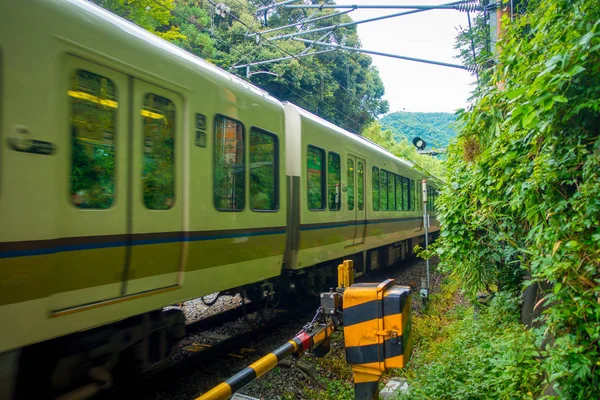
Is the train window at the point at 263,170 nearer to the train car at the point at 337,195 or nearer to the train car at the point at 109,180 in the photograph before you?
the train car at the point at 109,180

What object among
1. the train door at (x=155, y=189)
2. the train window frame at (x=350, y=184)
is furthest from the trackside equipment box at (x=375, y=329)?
the train window frame at (x=350, y=184)

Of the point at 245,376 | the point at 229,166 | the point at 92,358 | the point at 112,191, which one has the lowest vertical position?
the point at 92,358

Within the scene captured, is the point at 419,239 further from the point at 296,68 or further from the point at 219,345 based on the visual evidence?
the point at 219,345

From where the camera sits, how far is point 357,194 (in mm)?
8344

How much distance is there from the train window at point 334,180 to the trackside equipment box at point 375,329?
4093 mm

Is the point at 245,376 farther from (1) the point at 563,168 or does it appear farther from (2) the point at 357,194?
(2) the point at 357,194

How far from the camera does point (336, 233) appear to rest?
7.35 meters

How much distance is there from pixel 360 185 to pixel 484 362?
4.98m

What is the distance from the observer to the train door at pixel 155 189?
11.2 ft

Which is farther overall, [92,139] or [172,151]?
[172,151]

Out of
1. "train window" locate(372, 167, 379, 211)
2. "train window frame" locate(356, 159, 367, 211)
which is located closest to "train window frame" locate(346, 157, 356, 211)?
"train window frame" locate(356, 159, 367, 211)

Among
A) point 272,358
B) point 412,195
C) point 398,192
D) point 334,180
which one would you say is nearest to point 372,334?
point 272,358

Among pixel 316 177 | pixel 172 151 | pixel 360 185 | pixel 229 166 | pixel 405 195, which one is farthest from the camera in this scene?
pixel 405 195

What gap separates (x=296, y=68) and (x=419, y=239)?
32.9 ft
